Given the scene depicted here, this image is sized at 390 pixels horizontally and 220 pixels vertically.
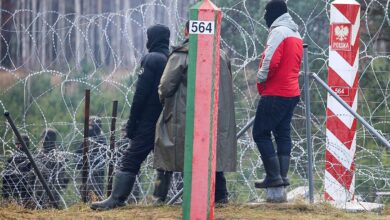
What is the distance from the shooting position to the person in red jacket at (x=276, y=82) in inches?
435

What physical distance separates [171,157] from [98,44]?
2.95m

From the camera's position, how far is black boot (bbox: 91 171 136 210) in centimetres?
1149

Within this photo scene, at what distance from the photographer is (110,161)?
1229cm

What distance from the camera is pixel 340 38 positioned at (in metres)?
11.9

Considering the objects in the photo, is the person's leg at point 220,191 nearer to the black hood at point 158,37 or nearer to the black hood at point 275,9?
the black hood at point 158,37

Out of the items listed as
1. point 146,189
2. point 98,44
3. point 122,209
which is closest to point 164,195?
point 122,209

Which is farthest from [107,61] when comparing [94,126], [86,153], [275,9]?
[275,9]

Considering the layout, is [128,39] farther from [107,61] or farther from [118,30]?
[107,61]

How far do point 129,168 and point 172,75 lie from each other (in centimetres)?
106

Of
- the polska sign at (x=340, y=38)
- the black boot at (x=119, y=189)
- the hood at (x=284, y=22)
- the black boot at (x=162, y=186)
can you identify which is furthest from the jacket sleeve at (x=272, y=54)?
the black boot at (x=119, y=189)

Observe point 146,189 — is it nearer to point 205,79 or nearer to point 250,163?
point 250,163

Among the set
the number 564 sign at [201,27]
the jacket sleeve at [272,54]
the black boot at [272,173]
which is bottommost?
the black boot at [272,173]

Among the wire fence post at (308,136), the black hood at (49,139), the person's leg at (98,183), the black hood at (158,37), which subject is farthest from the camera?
the black hood at (49,139)

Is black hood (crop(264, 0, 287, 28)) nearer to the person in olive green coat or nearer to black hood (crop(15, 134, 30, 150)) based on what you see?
the person in olive green coat
